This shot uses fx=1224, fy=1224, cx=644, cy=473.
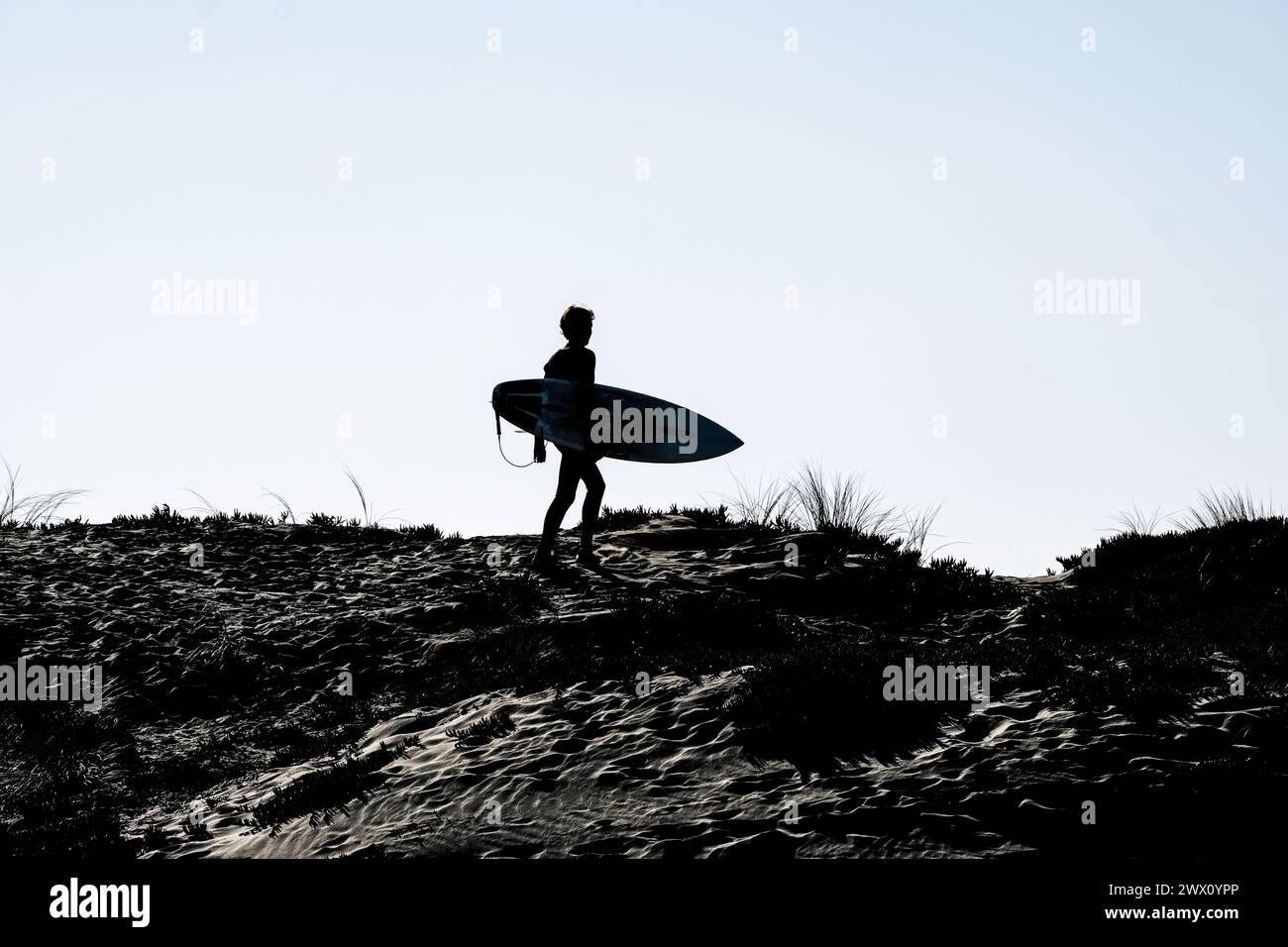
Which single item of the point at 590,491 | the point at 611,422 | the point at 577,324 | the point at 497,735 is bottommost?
the point at 497,735

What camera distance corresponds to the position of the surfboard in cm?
1641

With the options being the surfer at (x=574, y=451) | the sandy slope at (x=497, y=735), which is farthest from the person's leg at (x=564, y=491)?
the sandy slope at (x=497, y=735)

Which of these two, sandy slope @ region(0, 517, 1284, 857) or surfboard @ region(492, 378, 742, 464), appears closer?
sandy slope @ region(0, 517, 1284, 857)

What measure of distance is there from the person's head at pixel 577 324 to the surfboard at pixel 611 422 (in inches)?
23.7

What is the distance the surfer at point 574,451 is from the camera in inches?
642

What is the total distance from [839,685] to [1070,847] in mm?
2972

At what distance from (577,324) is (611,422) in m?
1.52

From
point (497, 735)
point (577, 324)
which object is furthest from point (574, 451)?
point (497, 735)

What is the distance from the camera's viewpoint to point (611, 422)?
17.0 m

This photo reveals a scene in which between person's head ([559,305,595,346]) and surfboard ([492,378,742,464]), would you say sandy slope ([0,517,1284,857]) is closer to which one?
surfboard ([492,378,742,464])

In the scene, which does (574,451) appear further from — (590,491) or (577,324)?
(577,324)

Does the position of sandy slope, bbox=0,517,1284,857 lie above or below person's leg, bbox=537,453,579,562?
below

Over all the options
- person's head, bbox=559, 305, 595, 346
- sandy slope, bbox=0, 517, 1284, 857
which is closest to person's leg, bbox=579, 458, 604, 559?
sandy slope, bbox=0, 517, 1284, 857
